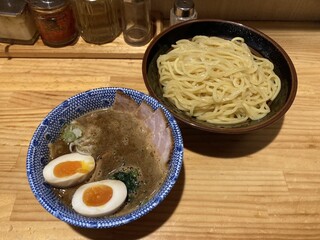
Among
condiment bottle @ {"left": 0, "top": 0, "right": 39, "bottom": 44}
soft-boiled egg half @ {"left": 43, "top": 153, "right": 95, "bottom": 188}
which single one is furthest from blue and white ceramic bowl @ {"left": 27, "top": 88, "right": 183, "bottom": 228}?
condiment bottle @ {"left": 0, "top": 0, "right": 39, "bottom": 44}

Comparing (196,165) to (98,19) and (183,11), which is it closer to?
(183,11)

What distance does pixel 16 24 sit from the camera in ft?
4.41

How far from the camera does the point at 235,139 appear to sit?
116 cm

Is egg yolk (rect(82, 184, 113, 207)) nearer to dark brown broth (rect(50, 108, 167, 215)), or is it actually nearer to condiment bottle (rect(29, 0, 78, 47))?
dark brown broth (rect(50, 108, 167, 215))

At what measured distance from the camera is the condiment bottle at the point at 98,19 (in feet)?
4.37

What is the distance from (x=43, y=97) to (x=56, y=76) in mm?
132

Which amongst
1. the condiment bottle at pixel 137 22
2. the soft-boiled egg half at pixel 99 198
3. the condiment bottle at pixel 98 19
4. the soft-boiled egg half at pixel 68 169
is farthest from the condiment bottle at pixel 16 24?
the soft-boiled egg half at pixel 99 198

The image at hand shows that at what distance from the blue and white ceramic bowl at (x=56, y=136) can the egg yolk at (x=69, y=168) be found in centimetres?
5

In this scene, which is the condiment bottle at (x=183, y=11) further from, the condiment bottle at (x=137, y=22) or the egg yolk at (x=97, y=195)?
the egg yolk at (x=97, y=195)

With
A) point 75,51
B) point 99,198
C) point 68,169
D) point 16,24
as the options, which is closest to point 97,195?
point 99,198

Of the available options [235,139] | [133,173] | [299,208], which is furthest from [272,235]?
[133,173]

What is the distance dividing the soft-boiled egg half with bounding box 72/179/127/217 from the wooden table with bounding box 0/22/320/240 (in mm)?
136

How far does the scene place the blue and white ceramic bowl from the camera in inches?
31.4

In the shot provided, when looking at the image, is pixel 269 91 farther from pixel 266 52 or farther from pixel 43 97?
pixel 43 97
